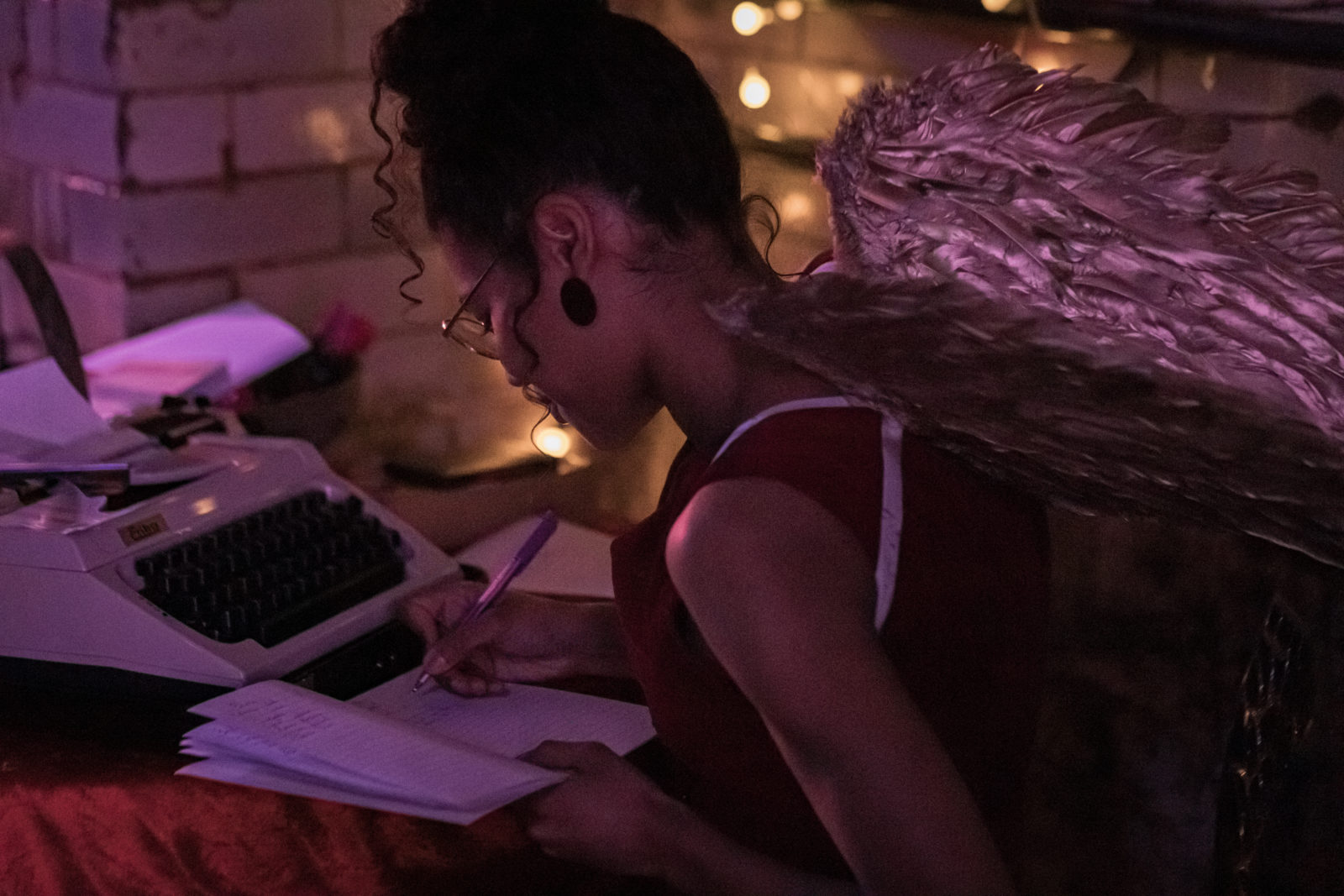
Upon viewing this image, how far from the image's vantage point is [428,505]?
152cm

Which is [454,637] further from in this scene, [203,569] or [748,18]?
[748,18]

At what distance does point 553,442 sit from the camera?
1783 mm

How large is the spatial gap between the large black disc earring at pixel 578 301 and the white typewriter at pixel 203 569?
1.14ft

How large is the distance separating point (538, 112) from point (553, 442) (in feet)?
3.11

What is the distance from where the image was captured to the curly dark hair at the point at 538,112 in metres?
0.86

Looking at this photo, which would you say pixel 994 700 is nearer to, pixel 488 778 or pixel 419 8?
pixel 488 778

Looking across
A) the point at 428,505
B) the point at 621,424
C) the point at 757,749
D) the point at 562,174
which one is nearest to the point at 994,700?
the point at 757,749

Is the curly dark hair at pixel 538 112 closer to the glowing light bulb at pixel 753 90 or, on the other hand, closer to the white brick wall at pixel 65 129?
the white brick wall at pixel 65 129

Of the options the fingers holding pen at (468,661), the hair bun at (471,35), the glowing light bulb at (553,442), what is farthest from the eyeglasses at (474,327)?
the glowing light bulb at (553,442)

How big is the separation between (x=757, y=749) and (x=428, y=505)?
0.72 meters

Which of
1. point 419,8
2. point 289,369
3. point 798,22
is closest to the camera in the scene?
point 419,8

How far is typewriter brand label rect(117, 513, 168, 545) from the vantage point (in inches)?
41.5

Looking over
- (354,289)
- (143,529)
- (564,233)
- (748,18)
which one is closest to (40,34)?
(354,289)

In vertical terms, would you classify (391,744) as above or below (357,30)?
below
